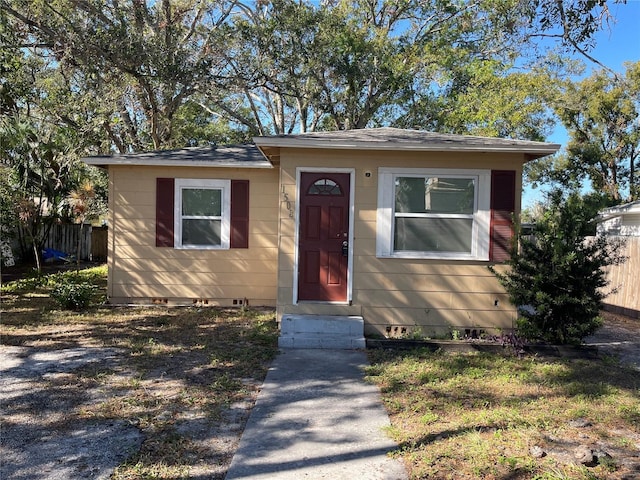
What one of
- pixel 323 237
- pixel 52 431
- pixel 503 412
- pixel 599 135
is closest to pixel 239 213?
pixel 323 237

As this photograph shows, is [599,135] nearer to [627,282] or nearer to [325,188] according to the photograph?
[627,282]

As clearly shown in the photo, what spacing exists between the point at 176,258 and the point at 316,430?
5969 mm

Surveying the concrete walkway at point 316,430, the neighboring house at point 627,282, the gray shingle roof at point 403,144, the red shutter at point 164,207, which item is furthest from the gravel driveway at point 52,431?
the neighboring house at point 627,282

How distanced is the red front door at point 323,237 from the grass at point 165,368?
0.99m

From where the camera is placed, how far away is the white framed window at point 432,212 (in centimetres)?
691

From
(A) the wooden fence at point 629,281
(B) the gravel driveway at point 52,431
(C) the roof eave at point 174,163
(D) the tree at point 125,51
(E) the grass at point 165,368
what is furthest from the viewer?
(D) the tree at point 125,51

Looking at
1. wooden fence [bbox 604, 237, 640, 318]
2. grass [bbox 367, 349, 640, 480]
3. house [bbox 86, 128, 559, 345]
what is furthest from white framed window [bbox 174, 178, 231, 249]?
wooden fence [bbox 604, 237, 640, 318]

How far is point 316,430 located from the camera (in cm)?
382

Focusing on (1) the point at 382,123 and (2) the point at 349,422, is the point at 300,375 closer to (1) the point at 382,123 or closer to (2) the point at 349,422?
(2) the point at 349,422

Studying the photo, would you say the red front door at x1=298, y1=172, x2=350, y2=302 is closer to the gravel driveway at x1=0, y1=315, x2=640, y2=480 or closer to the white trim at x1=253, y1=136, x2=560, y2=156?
the white trim at x1=253, y1=136, x2=560, y2=156

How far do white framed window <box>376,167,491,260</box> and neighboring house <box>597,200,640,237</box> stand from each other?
9.36 metres

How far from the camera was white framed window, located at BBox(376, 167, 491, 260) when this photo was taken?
6910 millimetres

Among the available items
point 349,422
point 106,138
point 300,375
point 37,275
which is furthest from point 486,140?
point 106,138

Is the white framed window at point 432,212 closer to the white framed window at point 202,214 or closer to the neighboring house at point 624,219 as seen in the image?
the white framed window at point 202,214
